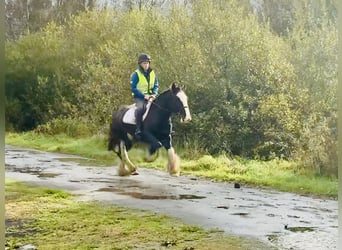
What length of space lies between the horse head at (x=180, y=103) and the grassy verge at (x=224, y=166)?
0.56 feet

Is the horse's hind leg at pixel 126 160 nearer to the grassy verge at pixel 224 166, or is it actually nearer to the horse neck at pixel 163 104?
the grassy verge at pixel 224 166

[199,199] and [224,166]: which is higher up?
[224,166]

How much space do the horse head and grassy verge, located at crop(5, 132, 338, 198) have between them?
0.56 feet

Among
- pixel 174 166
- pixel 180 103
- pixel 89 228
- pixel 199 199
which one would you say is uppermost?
pixel 180 103

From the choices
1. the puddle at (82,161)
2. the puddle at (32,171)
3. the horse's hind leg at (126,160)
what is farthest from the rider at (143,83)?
the puddle at (32,171)

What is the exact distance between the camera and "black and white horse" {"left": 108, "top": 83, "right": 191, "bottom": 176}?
7.74 ft

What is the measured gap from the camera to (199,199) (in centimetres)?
232

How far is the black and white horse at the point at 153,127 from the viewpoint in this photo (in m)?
2.36

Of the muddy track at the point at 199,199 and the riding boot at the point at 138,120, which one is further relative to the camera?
the riding boot at the point at 138,120

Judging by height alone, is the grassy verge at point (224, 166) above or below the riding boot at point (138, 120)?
below

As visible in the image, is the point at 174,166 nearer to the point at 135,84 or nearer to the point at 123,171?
the point at 123,171

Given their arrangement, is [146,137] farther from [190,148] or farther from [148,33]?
[148,33]

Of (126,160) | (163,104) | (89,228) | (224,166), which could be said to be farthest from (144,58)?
(89,228)

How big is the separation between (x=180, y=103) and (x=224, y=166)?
0.31 meters
